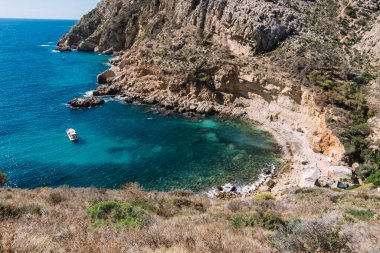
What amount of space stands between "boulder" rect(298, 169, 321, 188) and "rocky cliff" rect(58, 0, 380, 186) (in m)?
4.54

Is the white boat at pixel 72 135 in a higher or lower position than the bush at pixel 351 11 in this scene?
lower

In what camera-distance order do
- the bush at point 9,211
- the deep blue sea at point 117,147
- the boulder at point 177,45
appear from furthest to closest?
the boulder at point 177,45
the deep blue sea at point 117,147
the bush at point 9,211

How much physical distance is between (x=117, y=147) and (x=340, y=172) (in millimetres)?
25101

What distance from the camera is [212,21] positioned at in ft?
193

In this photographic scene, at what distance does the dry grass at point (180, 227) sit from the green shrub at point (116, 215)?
0.45ft

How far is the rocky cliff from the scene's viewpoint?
38.0 metres

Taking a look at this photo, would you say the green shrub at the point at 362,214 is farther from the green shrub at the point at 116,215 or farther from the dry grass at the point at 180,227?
the green shrub at the point at 116,215

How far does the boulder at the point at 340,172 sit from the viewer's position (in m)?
29.8

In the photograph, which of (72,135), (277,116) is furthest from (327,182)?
(72,135)

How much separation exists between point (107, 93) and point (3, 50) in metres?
69.4

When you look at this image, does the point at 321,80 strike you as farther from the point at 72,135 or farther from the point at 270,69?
the point at 72,135

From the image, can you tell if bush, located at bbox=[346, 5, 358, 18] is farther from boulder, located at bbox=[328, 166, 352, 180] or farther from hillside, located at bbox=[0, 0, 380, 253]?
boulder, located at bbox=[328, 166, 352, 180]

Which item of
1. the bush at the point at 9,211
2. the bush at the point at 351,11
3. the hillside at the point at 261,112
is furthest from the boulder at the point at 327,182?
the bush at the point at 351,11

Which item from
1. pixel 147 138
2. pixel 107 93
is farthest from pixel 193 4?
pixel 147 138
